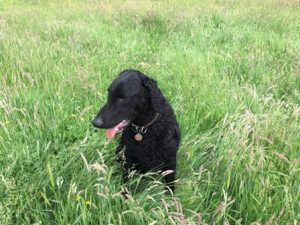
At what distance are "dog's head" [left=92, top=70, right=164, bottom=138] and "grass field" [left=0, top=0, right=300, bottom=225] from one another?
0.33m

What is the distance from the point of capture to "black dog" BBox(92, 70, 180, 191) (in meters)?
2.63

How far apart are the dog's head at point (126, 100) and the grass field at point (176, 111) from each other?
328 mm

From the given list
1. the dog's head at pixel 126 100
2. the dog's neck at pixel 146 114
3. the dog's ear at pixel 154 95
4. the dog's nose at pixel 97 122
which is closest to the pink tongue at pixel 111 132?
the dog's head at pixel 126 100

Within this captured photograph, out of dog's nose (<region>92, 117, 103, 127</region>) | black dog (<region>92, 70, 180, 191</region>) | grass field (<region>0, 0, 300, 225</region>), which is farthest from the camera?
black dog (<region>92, 70, 180, 191</region>)

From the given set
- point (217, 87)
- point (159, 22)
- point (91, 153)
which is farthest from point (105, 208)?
point (159, 22)

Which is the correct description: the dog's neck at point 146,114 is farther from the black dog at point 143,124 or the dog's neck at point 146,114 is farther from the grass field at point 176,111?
the grass field at point 176,111

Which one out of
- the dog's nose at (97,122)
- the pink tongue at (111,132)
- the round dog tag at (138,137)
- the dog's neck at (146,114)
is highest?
the dog's nose at (97,122)

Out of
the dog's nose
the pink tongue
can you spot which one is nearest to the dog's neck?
the pink tongue

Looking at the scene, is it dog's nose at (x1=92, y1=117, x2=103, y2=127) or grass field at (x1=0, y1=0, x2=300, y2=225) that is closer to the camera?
grass field at (x1=0, y1=0, x2=300, y2=225)

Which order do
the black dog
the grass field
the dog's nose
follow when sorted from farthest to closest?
1. the black dog
2. the dog's nose
3. the grass field

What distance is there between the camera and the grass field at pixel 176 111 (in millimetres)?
2242

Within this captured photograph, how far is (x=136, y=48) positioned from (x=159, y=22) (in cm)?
159

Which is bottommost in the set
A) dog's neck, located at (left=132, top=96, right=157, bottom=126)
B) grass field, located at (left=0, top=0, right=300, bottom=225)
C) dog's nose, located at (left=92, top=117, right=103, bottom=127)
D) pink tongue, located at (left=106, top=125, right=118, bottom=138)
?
grass field, located at (left=0, top=0, right=300, bottom=225)

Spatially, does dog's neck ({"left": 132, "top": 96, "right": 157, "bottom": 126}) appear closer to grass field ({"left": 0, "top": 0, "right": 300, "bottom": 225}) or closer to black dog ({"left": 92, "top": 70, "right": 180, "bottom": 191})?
black dog ({"left": 92, "top": 70, "right": 180, "bottom": 191})
